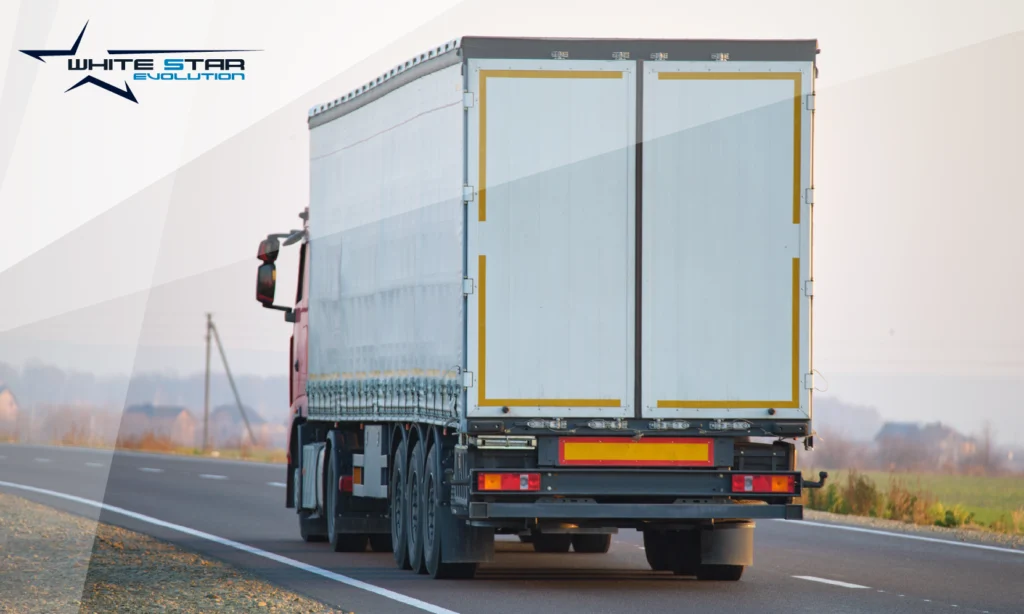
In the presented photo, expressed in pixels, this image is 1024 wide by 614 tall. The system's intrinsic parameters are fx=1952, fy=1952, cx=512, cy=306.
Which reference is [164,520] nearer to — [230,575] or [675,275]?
[230,575]

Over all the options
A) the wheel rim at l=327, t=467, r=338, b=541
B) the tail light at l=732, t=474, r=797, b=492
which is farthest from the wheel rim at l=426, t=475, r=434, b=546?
the wheel rim at l=327, t=467, r=338, b=541

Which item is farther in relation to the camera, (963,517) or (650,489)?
(963,517)

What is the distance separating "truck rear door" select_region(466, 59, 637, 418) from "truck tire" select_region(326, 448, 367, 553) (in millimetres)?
5046

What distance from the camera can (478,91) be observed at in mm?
14367

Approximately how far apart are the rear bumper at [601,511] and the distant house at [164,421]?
5601 centimetres

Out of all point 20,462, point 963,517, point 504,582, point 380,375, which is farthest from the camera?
point 20,462

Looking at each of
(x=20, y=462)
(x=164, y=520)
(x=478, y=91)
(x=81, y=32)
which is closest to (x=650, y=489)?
(x=478, y=91)

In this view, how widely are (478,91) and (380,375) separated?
3.75 meters

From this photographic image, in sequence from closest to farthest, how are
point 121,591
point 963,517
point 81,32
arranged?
point 121,591 → point 963,517 → point 81,32

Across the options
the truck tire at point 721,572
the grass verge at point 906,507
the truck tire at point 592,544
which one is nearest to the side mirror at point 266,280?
the truck tire at point 592,544

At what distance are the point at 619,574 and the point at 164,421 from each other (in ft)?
303

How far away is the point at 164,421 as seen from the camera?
4198 inches

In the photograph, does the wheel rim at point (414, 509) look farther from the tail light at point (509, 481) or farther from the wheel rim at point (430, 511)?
the tail light at point (509, 481)

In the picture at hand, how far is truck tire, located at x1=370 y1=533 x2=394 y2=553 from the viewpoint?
19.3m
